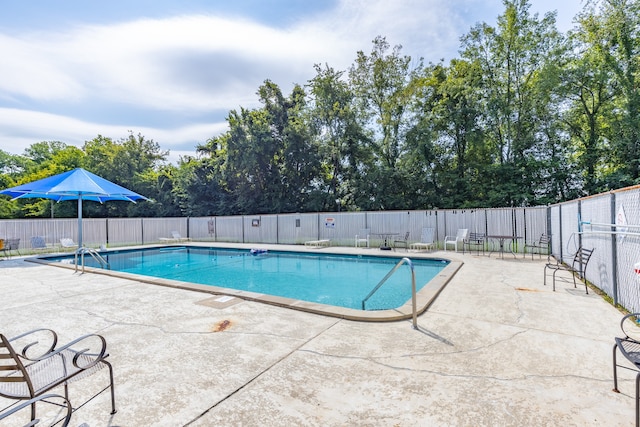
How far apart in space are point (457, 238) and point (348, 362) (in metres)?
9.41

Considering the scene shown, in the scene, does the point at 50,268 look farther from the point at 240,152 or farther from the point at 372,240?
the point at 240,152

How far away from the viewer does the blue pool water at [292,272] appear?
6.99m

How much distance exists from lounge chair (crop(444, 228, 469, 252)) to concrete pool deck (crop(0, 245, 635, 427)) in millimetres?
6034

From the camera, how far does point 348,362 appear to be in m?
2.78

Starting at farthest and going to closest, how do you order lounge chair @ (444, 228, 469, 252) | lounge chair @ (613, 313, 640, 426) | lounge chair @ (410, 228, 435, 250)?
lounge chair @ (410, 228, 435, 250) < lounge chair @ (444, 228, 469, 252) < lounge chair @ (613, 313, 640, 426)

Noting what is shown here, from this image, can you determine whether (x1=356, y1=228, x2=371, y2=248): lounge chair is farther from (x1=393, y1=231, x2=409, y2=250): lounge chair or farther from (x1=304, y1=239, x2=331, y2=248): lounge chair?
(x1=304, y1=239, x2=331, y2=248): lounge chair

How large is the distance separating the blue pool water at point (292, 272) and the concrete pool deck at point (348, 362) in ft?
7.90

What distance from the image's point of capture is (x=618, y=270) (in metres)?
4.18

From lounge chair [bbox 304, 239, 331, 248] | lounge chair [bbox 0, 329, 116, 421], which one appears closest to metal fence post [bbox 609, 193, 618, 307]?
lounge chair [bbox 0, 329, 116, 421]

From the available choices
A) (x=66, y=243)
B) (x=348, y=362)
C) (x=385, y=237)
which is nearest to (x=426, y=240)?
(x=385, y=237)

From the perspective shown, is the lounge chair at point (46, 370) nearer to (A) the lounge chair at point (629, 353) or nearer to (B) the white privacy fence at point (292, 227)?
(A) the lounge chair at point (629, 353)

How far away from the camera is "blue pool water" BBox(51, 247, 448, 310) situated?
6.99 metres

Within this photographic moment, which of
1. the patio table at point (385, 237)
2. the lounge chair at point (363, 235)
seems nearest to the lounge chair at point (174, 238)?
the lounge chair at point (363, 235)

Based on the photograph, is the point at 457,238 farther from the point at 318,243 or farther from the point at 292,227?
the point at 292,227
